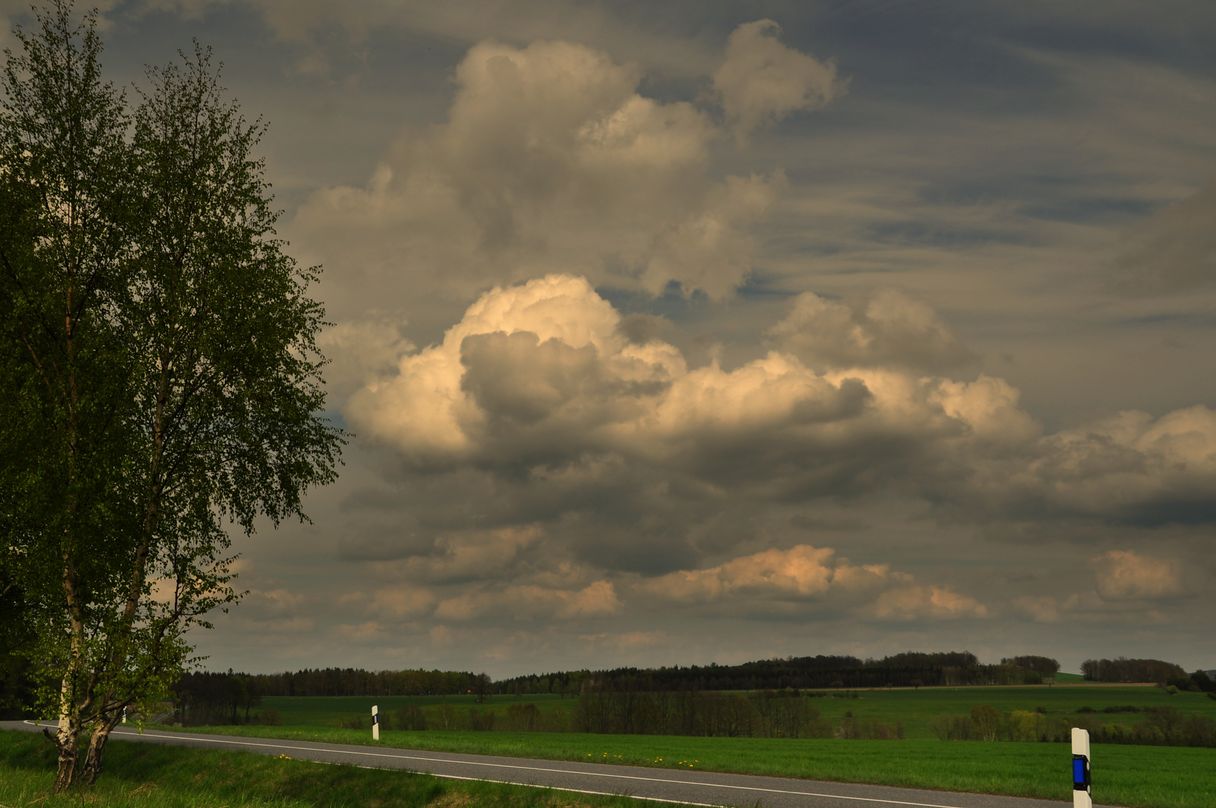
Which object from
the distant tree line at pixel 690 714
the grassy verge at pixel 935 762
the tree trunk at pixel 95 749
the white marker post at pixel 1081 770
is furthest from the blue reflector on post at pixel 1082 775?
the distant tree line at pixel 690 714

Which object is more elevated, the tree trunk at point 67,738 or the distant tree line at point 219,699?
the tree trunk at point 67,738

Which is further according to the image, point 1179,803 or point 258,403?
point 258,403

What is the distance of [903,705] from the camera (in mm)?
101438

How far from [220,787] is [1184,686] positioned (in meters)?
108

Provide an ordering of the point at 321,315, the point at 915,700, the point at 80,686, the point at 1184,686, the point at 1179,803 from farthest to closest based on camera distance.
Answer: the point at 915,700 → the point at 1184,686 → the point at 321,315 → the point at 80,686 → the point at 1179,803

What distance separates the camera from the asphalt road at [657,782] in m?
16.3

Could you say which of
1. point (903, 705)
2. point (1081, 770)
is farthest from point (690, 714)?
point (1081, 770)

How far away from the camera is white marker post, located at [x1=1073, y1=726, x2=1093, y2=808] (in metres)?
10.7

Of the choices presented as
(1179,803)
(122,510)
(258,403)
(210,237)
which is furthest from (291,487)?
(1179,803)

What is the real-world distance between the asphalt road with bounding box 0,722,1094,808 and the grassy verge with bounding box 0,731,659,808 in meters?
0.88

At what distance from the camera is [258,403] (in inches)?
909

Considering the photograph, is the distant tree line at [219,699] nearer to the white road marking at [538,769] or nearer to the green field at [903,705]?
the green field at [903,705]

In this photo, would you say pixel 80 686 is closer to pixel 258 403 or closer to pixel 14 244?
pixel 258 403

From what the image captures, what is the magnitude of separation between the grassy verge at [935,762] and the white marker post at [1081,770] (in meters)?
7.58
